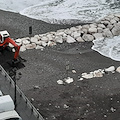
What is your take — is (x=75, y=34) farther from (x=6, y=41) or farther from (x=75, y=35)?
(x=6, y=41)

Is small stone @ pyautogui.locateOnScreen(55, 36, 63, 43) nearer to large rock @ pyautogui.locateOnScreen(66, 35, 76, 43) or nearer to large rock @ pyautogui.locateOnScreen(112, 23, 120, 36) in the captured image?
large rock @ pyautogui.locateOnScreen(66, 35, 76, 43)

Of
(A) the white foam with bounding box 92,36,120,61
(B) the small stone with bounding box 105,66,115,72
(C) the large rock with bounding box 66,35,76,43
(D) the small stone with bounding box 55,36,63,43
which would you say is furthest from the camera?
(C) the large rock with bounding box 66,35,76,43

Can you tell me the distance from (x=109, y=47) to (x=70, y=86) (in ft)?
17.3

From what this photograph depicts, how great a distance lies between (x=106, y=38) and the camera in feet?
70.4

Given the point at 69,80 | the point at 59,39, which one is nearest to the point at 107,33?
the point at 59,39

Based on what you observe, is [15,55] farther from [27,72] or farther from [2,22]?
[2,22]

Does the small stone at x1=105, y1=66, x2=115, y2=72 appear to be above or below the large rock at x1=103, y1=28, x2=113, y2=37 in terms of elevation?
below

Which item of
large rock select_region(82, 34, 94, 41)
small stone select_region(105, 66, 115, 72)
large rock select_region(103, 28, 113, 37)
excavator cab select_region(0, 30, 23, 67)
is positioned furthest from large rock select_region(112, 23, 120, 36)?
excavator cab select_region(0, 30, 23, 67)

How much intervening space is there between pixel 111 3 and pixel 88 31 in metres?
6.90

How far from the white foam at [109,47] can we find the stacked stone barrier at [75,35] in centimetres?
42

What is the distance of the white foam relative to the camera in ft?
64.0

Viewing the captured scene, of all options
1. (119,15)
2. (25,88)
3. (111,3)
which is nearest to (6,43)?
(25,88)

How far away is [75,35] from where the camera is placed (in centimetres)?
2105

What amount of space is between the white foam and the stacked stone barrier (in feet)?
1.37
